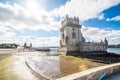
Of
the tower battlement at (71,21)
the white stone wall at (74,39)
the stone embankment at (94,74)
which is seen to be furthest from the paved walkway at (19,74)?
the tower battlement at (71,21)

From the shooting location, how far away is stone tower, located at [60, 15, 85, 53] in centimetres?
4167

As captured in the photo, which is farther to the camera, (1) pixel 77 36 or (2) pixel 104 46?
(2) pixel 104 46

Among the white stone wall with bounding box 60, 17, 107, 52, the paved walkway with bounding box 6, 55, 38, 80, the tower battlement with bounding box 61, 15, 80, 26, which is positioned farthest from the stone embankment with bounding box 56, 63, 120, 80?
the tower battlement with bounding box 61, 15, 80, 26

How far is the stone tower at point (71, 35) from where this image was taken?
4167 centimetres

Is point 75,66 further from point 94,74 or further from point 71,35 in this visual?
point 71,35

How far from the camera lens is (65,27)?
4288 cm

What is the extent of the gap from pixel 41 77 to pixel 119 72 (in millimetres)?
7317

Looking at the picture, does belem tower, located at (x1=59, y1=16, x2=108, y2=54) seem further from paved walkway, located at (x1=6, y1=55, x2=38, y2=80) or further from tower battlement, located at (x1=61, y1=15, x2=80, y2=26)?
paved walkway, located at (x1=6, y1=55, x2=38, y2=80)

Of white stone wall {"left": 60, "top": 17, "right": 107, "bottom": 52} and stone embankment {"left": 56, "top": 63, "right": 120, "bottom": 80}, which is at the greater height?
white stone wall {"left": 60, "top": 17, "right": 107, "bottom": 52}

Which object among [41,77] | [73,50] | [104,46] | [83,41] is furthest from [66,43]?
[41,77]

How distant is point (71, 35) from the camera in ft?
140

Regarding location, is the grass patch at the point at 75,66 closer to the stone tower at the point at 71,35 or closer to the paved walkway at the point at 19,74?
the paved walkway at the point at 19,74

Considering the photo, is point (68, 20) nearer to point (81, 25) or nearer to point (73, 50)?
point (81, 25)

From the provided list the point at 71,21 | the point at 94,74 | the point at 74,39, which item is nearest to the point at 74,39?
the point at 74,39
